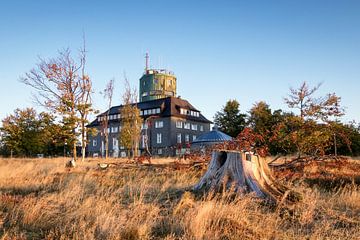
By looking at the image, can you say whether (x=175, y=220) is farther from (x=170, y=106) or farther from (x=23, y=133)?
(x=170, y=106)

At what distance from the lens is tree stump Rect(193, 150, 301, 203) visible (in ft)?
20.3

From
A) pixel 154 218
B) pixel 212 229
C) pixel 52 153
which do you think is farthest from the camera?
pixel 52 153

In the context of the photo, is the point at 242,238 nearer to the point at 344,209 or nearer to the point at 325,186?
the point at 344,209

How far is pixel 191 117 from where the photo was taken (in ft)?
197

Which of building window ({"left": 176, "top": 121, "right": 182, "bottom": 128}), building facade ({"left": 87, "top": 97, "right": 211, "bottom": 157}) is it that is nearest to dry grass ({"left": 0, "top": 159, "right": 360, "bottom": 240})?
building facade ({"left": 87, "top": 97, "right": 211, "bottom": 157})

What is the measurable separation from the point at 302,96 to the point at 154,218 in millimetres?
26698

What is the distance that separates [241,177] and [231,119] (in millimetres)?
48163

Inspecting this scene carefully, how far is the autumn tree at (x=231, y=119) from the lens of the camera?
53.4m

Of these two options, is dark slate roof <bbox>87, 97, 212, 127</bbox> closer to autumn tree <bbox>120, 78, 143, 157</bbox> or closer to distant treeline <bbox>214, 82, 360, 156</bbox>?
distant treeline <bbox>214, 82, 360, 156</bbox>

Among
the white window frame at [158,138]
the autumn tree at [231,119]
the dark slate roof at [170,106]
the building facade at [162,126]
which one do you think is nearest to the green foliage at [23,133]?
the building facade at [162,126]

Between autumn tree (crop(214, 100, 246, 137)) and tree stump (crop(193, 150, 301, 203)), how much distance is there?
4689 centimetres

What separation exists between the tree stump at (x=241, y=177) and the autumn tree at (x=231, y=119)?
46.9m

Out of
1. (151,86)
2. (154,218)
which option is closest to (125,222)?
(154,218)

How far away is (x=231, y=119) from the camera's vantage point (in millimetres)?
54000
